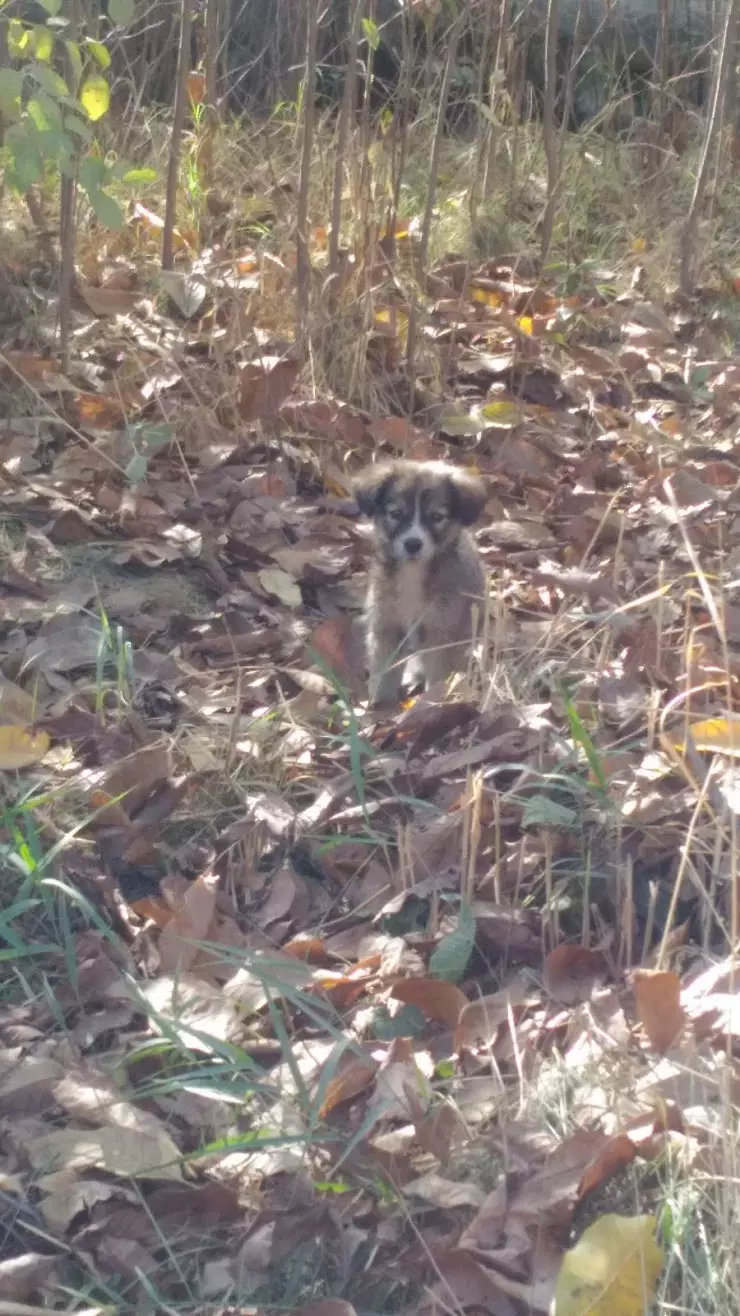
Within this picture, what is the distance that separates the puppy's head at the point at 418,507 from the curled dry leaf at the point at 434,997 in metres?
2.49

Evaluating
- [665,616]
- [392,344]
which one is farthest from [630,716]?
[392,344]

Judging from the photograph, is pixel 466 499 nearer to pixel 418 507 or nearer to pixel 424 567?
pixel 418 507

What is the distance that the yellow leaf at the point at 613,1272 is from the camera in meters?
2.64

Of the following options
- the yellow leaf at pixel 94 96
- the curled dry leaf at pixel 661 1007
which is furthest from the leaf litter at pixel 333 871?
the yellow leaf at pixel 94 96

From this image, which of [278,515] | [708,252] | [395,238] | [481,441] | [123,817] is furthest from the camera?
[708,252]

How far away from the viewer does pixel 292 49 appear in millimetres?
9898

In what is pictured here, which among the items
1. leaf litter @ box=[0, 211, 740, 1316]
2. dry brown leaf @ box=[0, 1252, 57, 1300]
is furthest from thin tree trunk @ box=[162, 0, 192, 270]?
dry brown leaf @ box=[0, 1252, 57, 1300]

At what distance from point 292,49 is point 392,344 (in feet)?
11.8

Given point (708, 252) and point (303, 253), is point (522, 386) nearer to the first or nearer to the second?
point (303, 253)

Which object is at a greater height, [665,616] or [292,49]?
[292,49]

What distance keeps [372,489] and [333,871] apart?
2137mm

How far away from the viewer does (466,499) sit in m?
5.79

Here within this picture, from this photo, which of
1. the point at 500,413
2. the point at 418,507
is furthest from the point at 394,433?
the point at 418,507

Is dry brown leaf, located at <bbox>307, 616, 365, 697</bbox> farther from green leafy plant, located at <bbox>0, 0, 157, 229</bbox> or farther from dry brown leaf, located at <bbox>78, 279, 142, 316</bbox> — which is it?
dry brown leaf, located at <bbox>78, 279, 142, 316</bbox>
